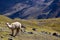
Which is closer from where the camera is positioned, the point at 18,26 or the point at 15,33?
the point at 18,26

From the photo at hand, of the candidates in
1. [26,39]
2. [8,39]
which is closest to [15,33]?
[26,39]

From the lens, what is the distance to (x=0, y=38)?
119ft

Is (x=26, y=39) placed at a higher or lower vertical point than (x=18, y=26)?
lower

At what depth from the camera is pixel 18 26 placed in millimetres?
39625


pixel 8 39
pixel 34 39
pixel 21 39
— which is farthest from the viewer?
pixel 34 39

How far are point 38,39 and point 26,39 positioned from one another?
3106mm

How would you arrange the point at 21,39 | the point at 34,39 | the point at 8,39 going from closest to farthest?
the point at 8,39 < the point at 21,39 < the point at 34,39

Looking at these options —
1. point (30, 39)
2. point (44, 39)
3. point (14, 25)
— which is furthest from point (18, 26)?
point (44, 39)

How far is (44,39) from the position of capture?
144ft

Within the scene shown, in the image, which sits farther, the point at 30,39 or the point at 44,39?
the point at 44,39

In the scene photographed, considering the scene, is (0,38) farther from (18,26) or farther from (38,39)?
(38,39)

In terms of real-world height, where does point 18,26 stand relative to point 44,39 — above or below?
above

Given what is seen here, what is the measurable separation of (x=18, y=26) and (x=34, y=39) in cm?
457

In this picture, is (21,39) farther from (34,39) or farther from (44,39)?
(44,39)
